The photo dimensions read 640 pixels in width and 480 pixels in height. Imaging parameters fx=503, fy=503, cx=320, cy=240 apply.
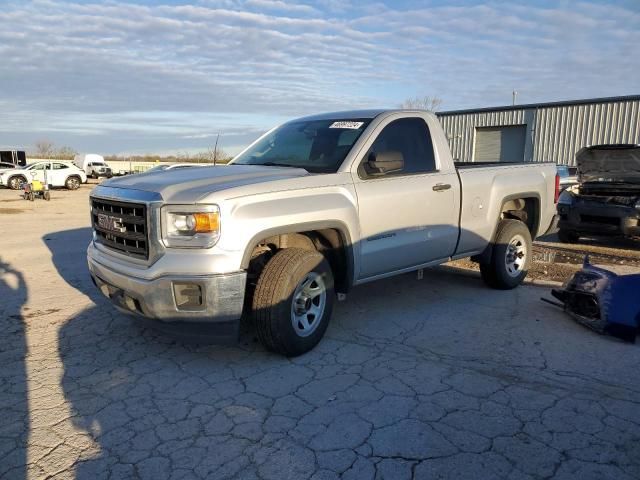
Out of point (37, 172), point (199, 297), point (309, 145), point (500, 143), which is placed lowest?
point (37, 172)

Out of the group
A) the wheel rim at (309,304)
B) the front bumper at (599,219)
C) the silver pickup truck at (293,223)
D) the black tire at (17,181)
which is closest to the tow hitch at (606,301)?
the silver pickup truck at (293,223)

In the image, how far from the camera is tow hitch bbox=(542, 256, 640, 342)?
14.5 ft

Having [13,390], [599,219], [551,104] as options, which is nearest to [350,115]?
[13,390]

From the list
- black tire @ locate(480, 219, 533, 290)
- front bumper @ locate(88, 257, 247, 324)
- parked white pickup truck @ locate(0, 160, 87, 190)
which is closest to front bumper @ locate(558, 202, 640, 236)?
black tire @ locate(480, 219, 533, 290)

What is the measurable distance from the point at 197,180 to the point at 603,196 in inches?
323

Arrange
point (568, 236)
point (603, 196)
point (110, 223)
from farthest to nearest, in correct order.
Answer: point (568, 236)
point (603, 196)
point (110, 223)

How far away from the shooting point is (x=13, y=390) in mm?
3562

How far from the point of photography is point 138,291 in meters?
3.63

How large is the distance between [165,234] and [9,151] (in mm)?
44020

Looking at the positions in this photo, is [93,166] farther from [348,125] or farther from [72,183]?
[348,125]

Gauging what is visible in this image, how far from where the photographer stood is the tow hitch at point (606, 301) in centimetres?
441

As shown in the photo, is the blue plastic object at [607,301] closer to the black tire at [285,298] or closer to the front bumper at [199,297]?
the black tire at [285,298]

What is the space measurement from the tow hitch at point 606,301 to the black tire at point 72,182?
2937 centimetres

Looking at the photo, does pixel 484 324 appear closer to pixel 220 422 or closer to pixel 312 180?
pixel 312 180
